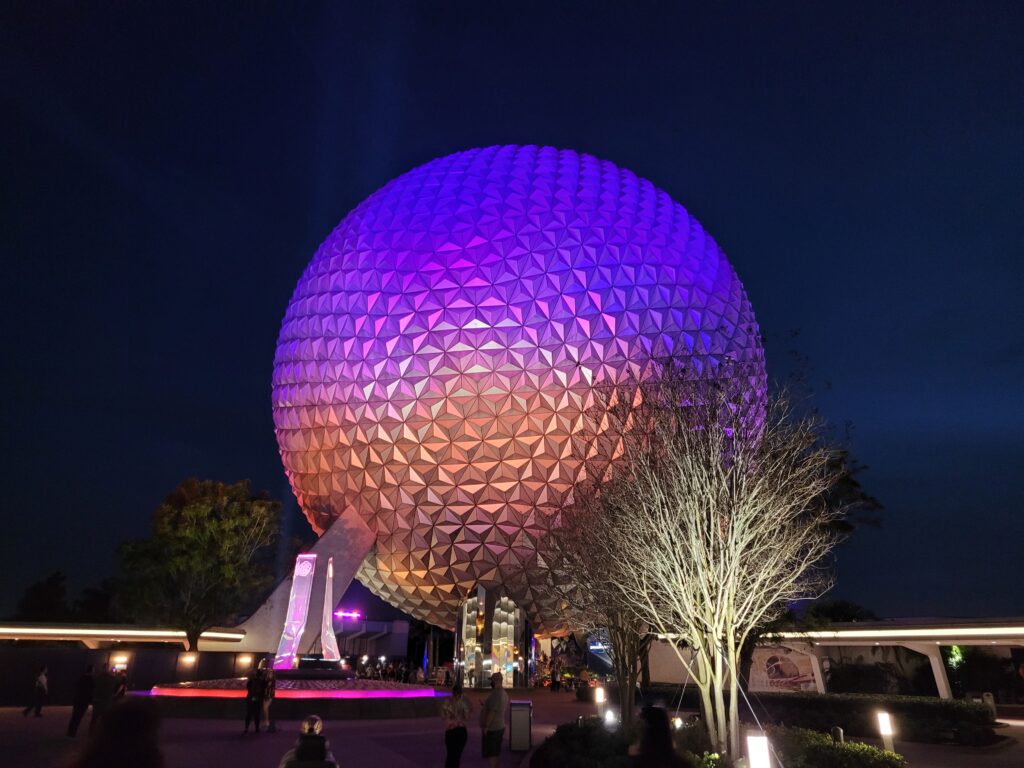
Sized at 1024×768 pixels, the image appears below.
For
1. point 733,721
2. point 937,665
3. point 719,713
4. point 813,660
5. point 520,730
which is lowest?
point 520,730

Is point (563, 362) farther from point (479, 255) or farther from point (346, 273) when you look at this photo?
point (346, 273)

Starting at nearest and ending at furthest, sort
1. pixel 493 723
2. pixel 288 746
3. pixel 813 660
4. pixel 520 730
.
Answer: pixel 493 723, pixel 288 746, pixel 520 730, pixel 813 660

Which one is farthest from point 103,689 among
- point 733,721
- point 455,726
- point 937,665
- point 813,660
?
point 937,665

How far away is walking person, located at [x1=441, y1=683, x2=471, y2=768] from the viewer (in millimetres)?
9695

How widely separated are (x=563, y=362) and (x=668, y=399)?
10.2 metres

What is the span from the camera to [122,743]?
133 inches

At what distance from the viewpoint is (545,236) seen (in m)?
27.0

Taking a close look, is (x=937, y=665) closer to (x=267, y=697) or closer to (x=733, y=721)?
(x=733, y=721)

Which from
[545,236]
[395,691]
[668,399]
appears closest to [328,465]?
[395,691]

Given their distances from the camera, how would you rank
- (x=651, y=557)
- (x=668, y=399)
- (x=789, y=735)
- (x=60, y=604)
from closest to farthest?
(x=789, y=735)
(x=651, y=557)
(x=668, y=399)
(x=60, y=604)

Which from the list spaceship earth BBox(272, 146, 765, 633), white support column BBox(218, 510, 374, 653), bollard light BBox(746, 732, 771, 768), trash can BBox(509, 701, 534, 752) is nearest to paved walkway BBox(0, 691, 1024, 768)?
trash can BBox(509, 701, 534, 752)

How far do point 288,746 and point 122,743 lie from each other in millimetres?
11280

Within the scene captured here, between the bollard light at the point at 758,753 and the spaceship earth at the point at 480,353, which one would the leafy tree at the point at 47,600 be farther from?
the bollard light at the point at 758,753

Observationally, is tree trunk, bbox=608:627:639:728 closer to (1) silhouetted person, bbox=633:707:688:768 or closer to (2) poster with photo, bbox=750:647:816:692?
(1) silhouetted person, bbox=633:707:688:768
